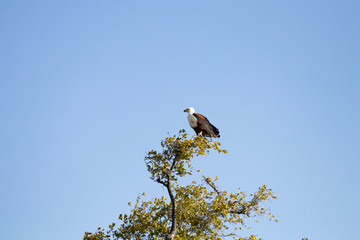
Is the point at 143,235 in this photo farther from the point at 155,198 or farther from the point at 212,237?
the point at 212,237

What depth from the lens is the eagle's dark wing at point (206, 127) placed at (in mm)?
16047

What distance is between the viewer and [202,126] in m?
16.2

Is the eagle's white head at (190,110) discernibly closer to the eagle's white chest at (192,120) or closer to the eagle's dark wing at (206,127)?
the eagle's white chest at (192,120)

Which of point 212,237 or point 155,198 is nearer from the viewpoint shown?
point 212,237

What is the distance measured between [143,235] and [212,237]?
243 cm

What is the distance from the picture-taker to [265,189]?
15148 millimetres

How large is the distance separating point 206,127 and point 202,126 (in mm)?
163

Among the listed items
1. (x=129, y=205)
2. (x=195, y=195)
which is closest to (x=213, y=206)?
(x=195, y=195)

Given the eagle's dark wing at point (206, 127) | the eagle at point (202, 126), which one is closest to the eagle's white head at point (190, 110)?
the eagle at point (202, 126)

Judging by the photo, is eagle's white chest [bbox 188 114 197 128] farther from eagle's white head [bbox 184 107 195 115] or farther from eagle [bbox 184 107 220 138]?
eagle's white head [bbox 184 107 195 115]

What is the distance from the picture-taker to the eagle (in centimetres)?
1606

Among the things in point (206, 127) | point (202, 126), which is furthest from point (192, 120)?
point (206, 127)

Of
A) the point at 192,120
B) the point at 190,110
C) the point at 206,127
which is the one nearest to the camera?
the point at 206,127

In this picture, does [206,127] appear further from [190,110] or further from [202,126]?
[190,110]
